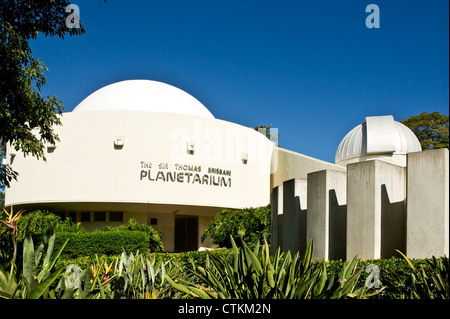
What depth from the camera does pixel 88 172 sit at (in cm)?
2155

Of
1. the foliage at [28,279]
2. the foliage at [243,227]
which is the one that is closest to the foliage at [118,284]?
the foliage at [28,279]

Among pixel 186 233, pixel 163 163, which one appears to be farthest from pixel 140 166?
pixel 186 233

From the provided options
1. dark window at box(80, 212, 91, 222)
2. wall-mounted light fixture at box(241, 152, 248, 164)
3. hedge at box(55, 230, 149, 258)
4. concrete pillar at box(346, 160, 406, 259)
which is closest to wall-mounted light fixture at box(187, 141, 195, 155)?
wall-mounted light fixture at box(241, 152, 248, 164)

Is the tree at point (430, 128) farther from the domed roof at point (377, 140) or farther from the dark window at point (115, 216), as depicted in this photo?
the dark window at point (115, 216)

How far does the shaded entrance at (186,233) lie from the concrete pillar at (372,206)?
70.5ft

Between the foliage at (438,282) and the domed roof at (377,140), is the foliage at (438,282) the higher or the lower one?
the lower one

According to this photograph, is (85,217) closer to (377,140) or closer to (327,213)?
(377,140)

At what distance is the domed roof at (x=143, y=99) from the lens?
25.3 meters

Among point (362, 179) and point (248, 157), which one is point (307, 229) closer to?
point (362, 179)

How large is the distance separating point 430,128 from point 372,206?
2778 cm

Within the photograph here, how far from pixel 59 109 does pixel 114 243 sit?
712 centimetres

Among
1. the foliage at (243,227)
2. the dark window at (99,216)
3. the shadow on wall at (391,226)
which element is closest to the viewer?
the shadow on wall at (391,226)

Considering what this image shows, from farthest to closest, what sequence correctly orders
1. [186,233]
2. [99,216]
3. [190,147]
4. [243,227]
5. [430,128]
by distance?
1. [430,128]
2. [186,233]
3. [99,216]
4. [190,147]
5. [243,227]

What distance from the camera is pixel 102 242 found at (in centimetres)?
1620
